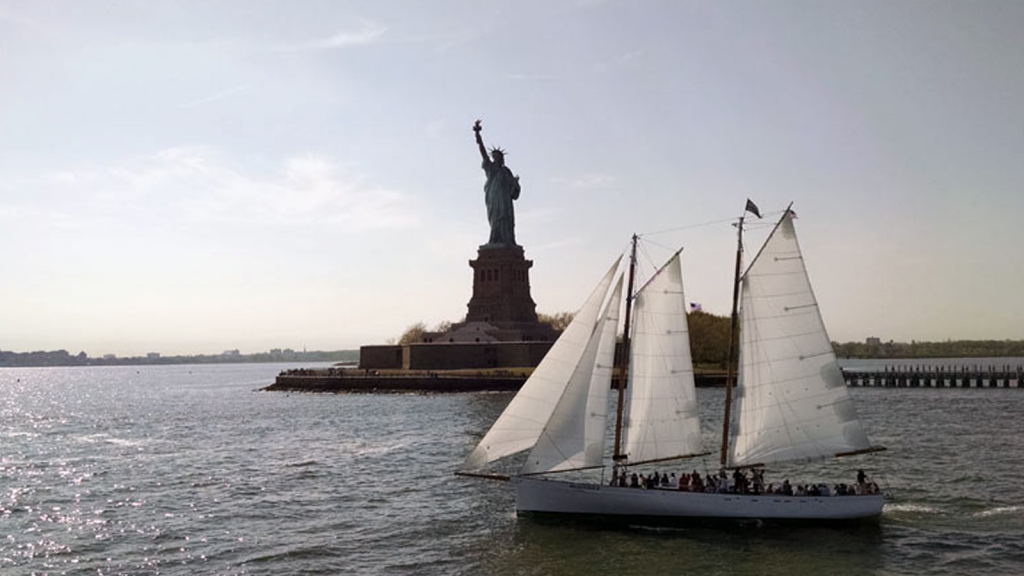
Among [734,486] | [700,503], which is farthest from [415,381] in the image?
[700,503]

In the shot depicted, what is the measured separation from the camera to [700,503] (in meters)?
30.0

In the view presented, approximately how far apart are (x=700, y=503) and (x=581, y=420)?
499 cm

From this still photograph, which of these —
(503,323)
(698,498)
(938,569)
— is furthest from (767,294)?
(503,323)

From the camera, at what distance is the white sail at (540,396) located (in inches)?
1175

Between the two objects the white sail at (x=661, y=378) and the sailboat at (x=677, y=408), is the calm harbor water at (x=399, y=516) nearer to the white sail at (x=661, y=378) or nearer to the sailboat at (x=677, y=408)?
the sailboat at (x=677, y=408)

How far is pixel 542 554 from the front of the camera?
88.7ft

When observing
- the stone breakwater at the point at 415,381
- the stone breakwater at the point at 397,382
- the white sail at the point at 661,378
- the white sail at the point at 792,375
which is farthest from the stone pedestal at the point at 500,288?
the white sail at the point at 792,375

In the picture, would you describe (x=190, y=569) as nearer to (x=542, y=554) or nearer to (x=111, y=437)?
(x=542, y=554)

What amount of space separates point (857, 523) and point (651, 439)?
7638 mm

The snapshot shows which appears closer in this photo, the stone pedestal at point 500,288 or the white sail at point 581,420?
the white sail at point 581,420

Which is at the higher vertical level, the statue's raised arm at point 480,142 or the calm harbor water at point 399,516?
the statue's raised arm at point 480,142

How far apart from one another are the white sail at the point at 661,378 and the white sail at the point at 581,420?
1235 millimetres

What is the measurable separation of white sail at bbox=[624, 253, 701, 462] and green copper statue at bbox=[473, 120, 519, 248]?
79.6 m

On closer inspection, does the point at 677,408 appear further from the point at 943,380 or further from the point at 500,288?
the point at 943,380
